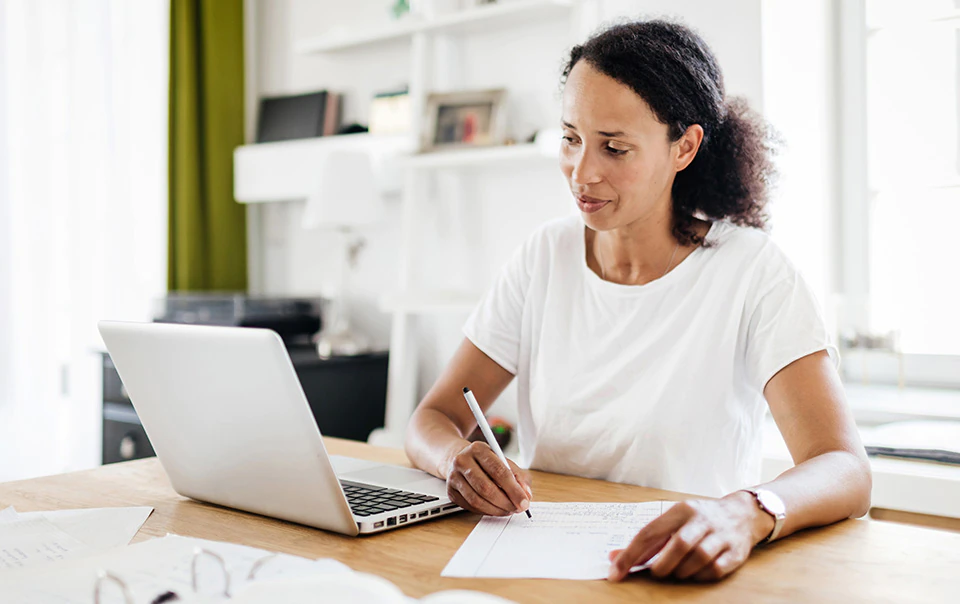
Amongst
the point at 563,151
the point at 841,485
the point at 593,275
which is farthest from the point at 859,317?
the point at 841,485

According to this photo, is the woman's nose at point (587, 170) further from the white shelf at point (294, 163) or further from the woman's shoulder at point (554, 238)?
the white shelf at point (294, 163)

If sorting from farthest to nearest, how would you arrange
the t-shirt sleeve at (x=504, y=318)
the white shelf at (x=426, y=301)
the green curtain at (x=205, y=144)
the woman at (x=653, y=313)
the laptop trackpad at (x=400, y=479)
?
the green curtain at (x=205, y=144), the white shelf at (x=426, y=301), the t-shirt sleeve at (x=504, y=318), the woman at (x=653, y=313), the laptop trackpad at (x=400, y=479)

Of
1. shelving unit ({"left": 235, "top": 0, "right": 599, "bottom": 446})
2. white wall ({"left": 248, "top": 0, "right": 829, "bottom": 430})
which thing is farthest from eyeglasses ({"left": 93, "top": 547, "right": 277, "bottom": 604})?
shelving unit ({"left": 235, "top": 0, "right": 599, "bottom": 446})

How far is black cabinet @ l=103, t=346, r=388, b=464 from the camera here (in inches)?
104

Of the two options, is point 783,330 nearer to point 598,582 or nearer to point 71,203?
point 598,582

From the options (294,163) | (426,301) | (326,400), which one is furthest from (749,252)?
(294,163)

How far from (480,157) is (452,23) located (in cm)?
43

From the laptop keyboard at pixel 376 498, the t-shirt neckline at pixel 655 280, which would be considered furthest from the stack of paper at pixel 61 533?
the t-shirt neckline at pixel 655 280

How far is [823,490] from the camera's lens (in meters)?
0.98

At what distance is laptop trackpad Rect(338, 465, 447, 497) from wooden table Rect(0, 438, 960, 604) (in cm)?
11

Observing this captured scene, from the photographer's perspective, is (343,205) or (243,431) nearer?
(243,431)

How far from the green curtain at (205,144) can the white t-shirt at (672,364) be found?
2058mm

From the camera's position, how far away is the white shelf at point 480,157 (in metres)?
2.37

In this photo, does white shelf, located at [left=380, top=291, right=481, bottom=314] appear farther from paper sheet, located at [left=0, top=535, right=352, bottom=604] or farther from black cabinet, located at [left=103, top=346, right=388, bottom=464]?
paper sheet, located at [left=0, top=535, right=352, bottom=604]
